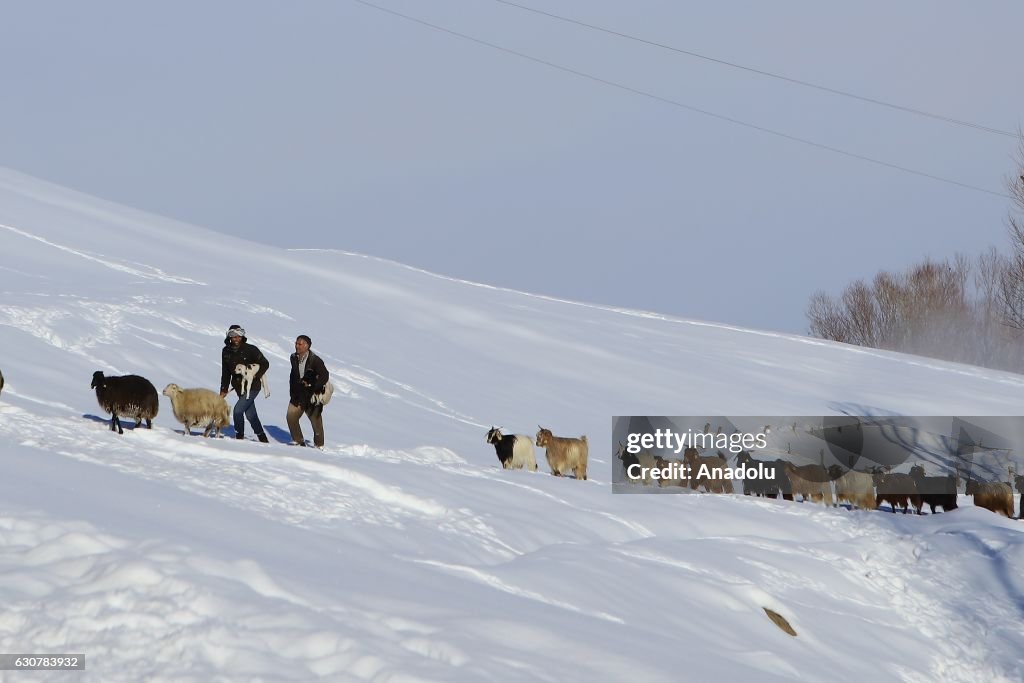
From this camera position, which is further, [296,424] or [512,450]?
[512,450]

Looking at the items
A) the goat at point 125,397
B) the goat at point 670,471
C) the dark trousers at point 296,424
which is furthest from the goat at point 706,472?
the goat at point 125,397

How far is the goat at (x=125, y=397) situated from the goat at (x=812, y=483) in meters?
10.9

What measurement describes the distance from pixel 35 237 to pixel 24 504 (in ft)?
80.9

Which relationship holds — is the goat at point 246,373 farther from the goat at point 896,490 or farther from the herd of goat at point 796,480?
the goat at point 896,490

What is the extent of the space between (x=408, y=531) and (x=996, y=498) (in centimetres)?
1177

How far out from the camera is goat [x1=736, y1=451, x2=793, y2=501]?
761 inches

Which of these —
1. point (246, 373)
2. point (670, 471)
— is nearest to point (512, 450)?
point (670, 471)

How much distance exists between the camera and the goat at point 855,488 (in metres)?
19.2

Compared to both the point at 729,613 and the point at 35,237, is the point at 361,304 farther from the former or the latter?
the point at 729,613

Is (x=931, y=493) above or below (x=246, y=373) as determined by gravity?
below

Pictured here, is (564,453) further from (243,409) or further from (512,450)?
(243,409)

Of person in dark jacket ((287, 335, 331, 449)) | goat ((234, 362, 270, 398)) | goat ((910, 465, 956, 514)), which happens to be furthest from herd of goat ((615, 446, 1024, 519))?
goat ((234, 362, 270, 398))

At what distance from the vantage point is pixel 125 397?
13930mm

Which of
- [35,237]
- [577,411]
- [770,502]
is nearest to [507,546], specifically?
[770,502]
